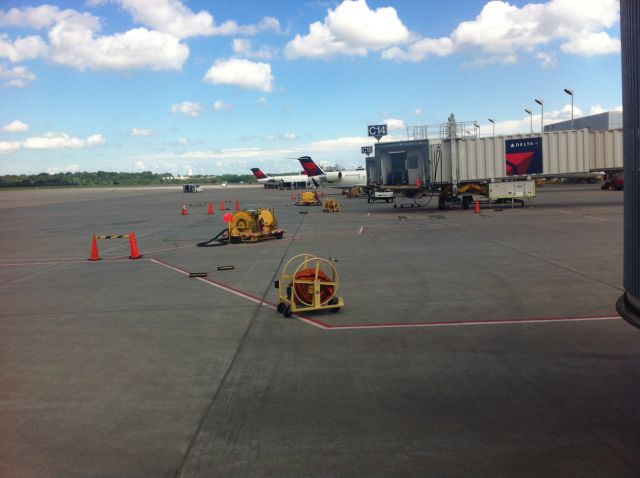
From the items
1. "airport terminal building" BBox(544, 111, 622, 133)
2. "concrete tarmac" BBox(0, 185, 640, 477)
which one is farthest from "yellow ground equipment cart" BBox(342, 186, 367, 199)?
"concrete tarmac" BBox(0, 185, 640, 477)

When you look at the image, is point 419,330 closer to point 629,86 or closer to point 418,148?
point 629,86

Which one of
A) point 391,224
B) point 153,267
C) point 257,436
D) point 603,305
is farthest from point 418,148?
point 257,436

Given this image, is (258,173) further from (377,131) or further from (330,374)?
(330,374)

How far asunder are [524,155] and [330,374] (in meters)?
32.4

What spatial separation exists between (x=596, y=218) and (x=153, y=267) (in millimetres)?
22455

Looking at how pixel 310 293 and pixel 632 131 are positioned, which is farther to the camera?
pixel 310 293

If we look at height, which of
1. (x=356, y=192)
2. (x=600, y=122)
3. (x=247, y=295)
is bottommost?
(x=247, y=295)

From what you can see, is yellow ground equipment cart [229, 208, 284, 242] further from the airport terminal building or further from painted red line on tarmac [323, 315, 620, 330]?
the airport terminal building

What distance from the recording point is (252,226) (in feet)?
78.7

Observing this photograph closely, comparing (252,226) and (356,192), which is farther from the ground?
(356,192)

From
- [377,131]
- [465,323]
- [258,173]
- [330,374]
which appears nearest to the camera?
[330,374]

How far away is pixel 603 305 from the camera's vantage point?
1098 centimetres

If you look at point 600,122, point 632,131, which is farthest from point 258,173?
point 632,131

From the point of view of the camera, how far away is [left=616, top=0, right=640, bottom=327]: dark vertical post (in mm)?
7930
